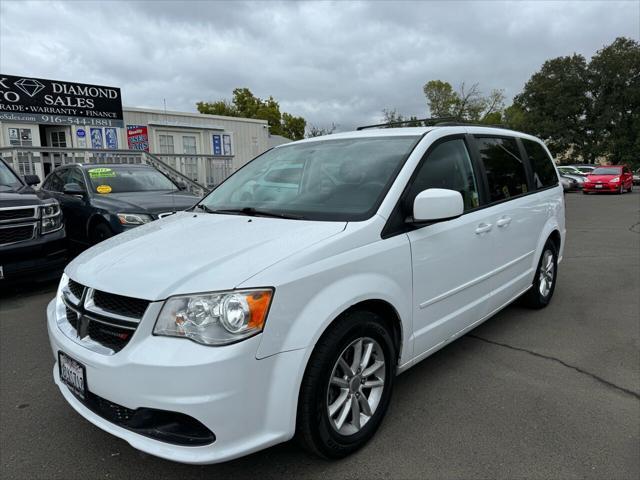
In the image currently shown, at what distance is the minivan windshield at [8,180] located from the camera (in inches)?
243

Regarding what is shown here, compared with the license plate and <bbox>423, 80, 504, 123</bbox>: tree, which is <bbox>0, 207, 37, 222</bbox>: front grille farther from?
<bbox>423, 80, 504, 123</bbox>: tree

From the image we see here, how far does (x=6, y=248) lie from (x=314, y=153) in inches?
155

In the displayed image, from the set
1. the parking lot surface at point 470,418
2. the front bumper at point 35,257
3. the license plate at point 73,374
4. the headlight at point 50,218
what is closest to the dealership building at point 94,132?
the headlight at point 50,218

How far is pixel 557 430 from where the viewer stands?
2.71 m

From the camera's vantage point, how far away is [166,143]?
1914 cm

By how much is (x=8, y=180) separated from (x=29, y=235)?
137cm

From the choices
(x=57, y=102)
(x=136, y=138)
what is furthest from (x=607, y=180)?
(x=57, y=102)

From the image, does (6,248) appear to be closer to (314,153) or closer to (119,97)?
(314,153)

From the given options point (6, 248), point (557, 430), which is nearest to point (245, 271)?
point (557, 430)

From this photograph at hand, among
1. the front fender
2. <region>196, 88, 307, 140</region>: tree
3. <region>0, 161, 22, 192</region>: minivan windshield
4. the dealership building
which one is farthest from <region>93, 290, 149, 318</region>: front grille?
<region>196, 88, 307, 140</region>: tree

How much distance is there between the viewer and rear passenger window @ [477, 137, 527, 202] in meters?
3.73

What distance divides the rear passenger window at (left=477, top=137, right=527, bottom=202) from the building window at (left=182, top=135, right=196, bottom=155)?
56.2ft

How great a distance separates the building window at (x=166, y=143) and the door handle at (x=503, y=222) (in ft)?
56.8

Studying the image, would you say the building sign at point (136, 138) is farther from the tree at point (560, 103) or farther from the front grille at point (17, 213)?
the tree at point (560, 103)
